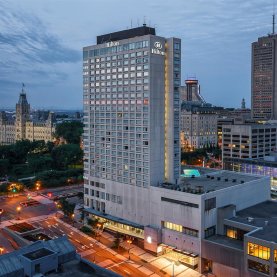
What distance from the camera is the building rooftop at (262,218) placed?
68.1 meters

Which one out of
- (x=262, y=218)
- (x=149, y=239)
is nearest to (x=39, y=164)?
(x=149, y=239)

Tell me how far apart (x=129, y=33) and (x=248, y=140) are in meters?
104

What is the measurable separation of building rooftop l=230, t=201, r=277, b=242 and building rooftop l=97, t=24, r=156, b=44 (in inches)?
1966

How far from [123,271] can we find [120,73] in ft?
161

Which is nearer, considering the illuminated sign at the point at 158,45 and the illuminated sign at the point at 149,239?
the illuminated sign at the point at 149,239

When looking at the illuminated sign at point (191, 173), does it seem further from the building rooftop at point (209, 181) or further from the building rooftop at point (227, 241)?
the building rooftop at point (227, 241)

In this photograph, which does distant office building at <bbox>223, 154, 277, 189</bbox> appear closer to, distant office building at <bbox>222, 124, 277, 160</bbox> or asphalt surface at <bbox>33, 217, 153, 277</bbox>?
distant office building at <bbox>222, 124, 277, 160</bbox>

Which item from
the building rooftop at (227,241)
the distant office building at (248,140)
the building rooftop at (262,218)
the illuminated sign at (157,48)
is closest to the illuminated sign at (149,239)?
the building rooftop at (227,241)

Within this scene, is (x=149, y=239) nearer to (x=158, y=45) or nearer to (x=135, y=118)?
(x=135, y=118)

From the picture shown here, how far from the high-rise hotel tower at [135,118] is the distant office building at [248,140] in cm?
9321

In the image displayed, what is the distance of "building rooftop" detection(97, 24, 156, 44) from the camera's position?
92.7 metres

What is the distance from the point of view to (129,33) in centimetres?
9538

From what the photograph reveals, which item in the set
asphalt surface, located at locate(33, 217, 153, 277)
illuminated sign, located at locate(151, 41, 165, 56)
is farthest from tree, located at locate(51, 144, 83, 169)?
illuminated sign, located at locate(151, 41, 165, 56)

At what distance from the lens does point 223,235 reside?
79.1 meters
